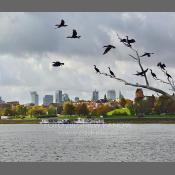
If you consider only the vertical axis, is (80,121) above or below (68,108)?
below

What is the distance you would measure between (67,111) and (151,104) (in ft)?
56.1

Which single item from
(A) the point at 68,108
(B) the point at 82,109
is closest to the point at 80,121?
(B) the point at 82,109

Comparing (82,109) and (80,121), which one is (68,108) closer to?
(82,109)

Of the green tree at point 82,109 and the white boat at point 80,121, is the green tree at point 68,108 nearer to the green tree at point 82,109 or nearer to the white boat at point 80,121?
the green tree at point 82,109

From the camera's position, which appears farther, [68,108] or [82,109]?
[82,109]

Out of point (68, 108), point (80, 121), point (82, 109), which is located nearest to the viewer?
point (68, 108)

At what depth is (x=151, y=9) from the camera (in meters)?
12.0

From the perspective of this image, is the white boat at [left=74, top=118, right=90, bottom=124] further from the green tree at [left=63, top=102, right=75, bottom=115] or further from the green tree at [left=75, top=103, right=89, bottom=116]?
the green tree at [left=63, top=102, right=75, bottom=115]

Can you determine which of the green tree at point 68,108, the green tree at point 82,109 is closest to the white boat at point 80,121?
the green tree at point 82,109

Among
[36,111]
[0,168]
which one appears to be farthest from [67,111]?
[0,168]

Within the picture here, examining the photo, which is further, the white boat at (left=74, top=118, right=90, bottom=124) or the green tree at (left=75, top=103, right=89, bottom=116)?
the white boat at (left=74, top=118, right=90, bottom=124)

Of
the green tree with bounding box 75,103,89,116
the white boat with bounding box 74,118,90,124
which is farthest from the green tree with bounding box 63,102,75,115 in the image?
the white boat with bounding box 74,118,90,124

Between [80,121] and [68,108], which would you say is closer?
[68,108]

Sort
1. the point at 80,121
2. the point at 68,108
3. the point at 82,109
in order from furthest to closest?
the point at 80,121, the point at 82,109, the point at 68,108
